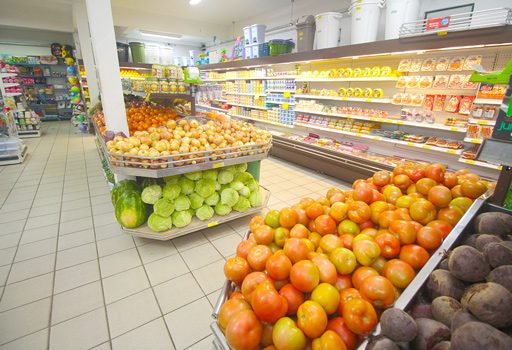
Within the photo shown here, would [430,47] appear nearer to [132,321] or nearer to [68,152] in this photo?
[132,321]

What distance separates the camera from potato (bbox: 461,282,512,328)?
26.9 inches

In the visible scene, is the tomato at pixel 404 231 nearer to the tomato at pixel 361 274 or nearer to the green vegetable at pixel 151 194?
the tomato at pixel 361 274

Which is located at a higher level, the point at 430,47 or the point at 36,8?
the point at 36,8

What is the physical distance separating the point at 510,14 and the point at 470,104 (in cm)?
96

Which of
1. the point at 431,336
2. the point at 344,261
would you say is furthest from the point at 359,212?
the point at 431,336

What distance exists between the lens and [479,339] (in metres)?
0.61

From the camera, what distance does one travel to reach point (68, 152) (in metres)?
6.73

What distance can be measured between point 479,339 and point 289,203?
3341 millimetres

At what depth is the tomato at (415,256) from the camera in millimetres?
1086

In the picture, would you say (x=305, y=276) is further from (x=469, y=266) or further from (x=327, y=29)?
(x=327, y=29)

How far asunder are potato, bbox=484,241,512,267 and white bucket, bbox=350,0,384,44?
3.93m

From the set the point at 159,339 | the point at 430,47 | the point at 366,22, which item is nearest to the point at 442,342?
the point at 159,339

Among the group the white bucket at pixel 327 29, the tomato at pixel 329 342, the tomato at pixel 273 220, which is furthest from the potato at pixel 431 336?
the white bucket at pixel 327 29

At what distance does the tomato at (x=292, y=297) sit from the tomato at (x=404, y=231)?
541 millimetres
